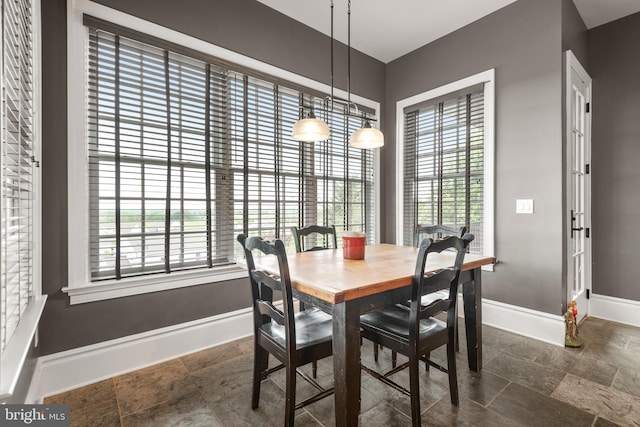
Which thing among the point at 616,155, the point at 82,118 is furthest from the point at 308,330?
the point at 616,155

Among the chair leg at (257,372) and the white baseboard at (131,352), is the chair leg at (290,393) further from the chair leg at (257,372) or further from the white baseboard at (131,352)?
the white baseboard at (131,352)

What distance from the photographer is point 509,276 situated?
2.89m

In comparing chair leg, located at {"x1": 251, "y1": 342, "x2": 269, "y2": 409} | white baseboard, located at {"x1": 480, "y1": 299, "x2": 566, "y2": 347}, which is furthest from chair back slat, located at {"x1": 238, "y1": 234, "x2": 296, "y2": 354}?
white baseboard, located at {"x1": 480, "y1": 299, "x2": 566, "y2": 347}

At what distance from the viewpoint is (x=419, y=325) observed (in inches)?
64.5

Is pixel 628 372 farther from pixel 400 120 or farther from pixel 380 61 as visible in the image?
pixel 380 61

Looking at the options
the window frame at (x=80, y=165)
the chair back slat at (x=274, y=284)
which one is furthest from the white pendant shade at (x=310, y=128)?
the window frame at (x=80, y=165)

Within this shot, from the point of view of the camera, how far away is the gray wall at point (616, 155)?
3.01m

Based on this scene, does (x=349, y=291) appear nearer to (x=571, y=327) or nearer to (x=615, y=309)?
(x=571, y=327)

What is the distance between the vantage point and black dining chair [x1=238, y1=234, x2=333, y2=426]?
1459 millimetres

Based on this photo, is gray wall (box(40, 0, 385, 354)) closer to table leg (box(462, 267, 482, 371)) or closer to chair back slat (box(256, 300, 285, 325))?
chair back slat (box(256, 300, 285, 325))

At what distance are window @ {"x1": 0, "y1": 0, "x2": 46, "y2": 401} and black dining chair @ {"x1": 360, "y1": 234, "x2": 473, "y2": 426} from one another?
1542 mm

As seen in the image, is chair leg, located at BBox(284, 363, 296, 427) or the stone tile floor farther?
the stone tile floor

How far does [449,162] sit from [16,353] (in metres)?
3.60

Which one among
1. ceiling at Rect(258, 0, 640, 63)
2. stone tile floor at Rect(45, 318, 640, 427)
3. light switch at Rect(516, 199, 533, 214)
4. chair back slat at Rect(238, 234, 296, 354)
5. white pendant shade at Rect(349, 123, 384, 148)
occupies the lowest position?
stone tile floor at Rect(45, 318, 640, 427)
